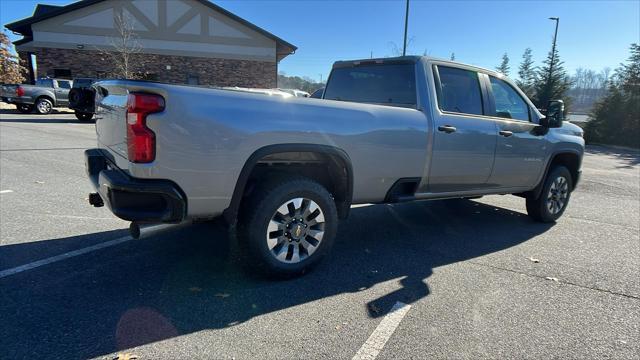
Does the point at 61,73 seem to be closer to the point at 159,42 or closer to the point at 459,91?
the point at 159,42

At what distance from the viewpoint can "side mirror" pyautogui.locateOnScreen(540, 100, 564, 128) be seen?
5.18 meters

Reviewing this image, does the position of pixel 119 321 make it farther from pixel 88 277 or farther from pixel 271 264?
pixel 271 264

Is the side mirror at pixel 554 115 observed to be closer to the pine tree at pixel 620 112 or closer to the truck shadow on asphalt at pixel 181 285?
the truck shadow on asphalt at pixel 181 285

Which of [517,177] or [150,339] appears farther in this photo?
[517,177]

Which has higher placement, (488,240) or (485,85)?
(485,85)

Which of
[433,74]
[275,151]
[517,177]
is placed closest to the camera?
[275,151]

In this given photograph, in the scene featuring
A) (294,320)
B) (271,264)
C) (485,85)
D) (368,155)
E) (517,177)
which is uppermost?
(485,85)

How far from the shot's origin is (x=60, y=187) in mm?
6387

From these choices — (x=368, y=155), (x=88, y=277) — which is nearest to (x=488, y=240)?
(x=368, y=155)

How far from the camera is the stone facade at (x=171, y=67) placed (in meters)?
27.5

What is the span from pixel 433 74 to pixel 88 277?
12.3ft

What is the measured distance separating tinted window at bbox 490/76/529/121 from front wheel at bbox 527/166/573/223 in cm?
99

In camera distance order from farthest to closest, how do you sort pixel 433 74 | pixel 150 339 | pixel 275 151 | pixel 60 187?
pixel 60 187 → pixel 433 74 → pixel 275 151 → pixel 150 339

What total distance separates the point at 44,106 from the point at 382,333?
2295 centimetres
